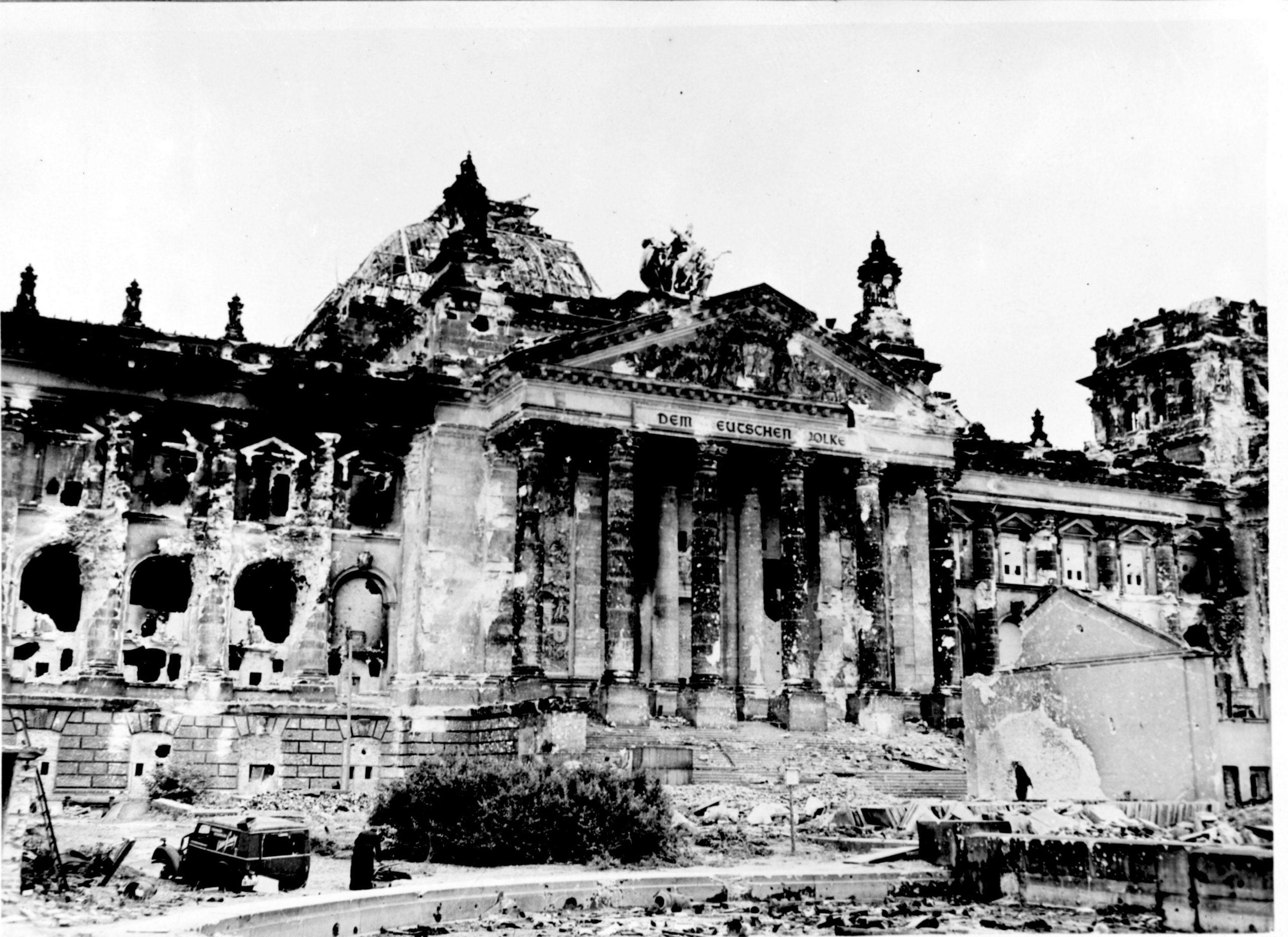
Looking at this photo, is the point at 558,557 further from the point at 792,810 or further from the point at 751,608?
the point at 792,810

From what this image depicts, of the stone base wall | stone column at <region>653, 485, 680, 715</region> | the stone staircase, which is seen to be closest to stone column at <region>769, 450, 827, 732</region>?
the stone staircase

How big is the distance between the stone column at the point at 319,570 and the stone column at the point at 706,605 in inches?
354

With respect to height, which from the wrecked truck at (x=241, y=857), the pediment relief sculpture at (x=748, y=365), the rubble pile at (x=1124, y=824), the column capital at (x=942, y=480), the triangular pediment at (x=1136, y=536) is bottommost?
the wrecked truck at (x=241, y=857)

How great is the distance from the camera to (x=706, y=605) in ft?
129

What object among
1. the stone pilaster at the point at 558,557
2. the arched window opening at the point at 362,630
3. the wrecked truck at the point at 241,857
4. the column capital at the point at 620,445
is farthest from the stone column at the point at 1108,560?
the wrecked truck at the point at 241,857

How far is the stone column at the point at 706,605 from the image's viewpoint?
125 feet

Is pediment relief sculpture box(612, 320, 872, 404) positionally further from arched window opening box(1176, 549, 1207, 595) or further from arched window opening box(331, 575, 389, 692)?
arched window opening box(1176, 549, 1207, 595)

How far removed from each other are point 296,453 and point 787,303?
14.1 m

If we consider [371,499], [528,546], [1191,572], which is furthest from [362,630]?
[1191,572]

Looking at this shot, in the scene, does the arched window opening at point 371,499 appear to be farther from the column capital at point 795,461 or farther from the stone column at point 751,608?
the column capital at point 795,461

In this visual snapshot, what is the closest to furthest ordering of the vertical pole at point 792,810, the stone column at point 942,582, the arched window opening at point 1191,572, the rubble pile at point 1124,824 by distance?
the rubble pile at point 1124,824 → the vertical pole at point 792,810 → the stone column at point 942,582 → the arched window opening at point 1191,572

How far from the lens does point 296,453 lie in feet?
129

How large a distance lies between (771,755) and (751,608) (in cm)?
632

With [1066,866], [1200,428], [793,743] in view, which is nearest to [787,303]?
[793,743]
